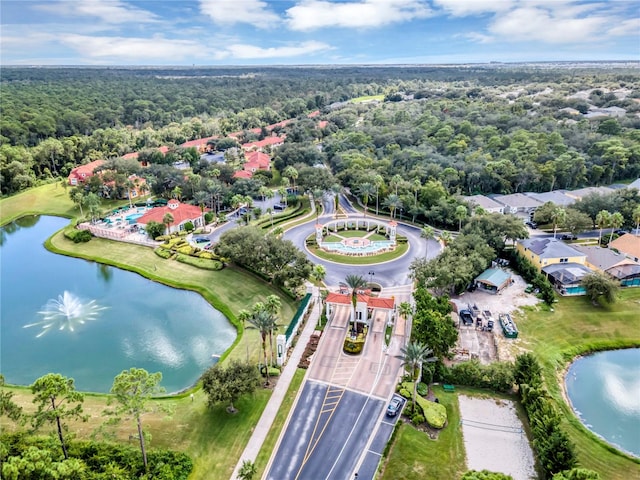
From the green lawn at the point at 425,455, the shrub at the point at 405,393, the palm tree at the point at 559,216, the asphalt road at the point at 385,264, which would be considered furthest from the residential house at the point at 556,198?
the green lawn at the point at 425,455

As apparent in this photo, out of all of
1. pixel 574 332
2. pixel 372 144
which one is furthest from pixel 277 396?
pixel 372 144

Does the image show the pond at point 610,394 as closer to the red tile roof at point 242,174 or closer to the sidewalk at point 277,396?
the sidewalk at point 277,396

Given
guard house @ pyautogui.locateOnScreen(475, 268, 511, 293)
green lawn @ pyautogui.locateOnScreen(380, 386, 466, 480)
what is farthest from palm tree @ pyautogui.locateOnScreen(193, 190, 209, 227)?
green lawn @ pyautogui.locateOnScreen(380, 386, 466, 480)

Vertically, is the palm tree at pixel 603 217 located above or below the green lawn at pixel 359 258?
above

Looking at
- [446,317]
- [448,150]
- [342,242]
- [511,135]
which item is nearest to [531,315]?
[446,317]

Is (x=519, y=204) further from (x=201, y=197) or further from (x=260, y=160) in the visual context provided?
(x=260, y=160)

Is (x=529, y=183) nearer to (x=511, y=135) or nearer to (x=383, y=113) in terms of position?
(x=511, y=135)
